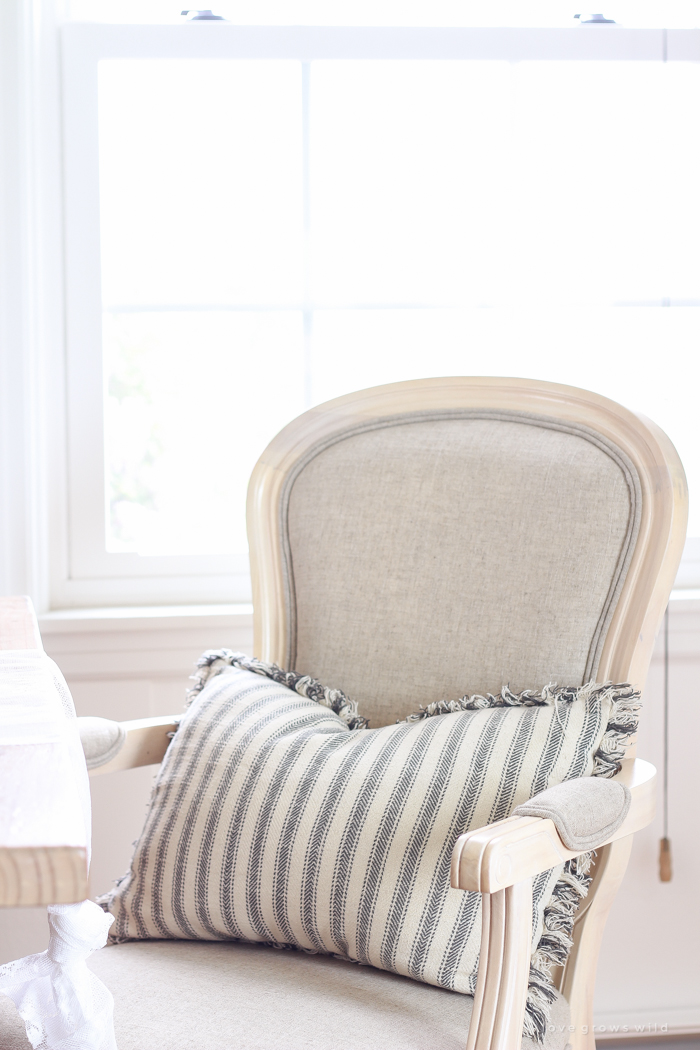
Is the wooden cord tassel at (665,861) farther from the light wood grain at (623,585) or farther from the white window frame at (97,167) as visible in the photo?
the light wood grain at (623,585)

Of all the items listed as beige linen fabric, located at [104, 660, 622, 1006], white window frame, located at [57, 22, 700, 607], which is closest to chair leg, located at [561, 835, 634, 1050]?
beige linen fabric, located at [104, 660, 622, 1006]

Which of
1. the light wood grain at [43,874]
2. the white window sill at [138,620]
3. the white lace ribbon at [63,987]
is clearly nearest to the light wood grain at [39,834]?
the light wood grain at [43,874]

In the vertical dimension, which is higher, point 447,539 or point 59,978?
point 447,539

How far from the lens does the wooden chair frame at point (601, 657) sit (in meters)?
0.71

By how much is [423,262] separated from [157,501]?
682 millimetres

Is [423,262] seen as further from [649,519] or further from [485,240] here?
[649,519]

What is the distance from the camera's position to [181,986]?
0.84 m

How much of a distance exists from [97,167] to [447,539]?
997 millimetres

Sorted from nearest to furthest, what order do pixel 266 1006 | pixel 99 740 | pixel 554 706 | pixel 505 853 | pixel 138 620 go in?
pixel 505 853, pixel 266 1006, pixel 554 706, pixel 99 740, pixel 138 620

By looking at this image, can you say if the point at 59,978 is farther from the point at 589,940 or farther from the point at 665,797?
the point at 665,797

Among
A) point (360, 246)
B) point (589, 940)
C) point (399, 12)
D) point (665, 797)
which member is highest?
point (399, 12)

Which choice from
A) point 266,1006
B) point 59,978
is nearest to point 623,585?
point 266,1006

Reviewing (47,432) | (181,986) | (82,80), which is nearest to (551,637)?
(181,986)

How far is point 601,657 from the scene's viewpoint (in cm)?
101
